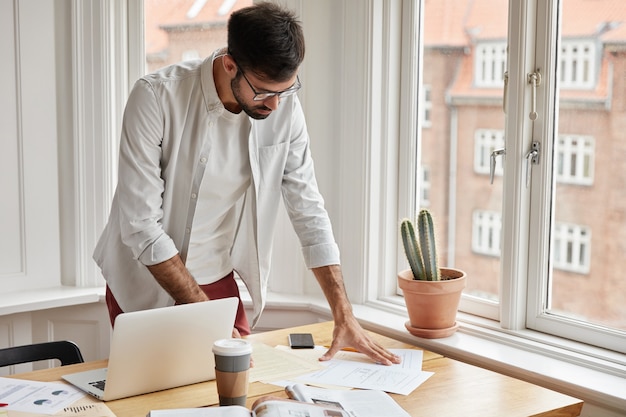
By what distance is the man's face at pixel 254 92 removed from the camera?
2.07 m

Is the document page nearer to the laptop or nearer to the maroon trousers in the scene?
the laptop

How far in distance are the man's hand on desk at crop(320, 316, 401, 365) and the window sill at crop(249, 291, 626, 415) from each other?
1.03 feet

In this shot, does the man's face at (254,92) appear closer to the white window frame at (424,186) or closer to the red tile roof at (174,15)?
the white window frame at (424,186)

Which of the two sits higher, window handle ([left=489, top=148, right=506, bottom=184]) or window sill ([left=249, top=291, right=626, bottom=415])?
window handle ([left=489, top=148, right=506, bottom=184])

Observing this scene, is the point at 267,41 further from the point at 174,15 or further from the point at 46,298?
the point at 46,298

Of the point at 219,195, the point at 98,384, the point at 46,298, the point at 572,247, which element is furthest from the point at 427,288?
the point at 46,298

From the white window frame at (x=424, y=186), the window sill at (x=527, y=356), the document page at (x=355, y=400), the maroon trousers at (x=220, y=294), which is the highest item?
the white window frame at (x=424, y=186)

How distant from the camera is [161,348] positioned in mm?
1861

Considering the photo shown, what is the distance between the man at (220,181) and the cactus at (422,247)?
27 cm

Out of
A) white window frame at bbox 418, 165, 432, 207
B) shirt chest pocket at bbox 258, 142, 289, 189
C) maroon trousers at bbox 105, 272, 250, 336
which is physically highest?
shirt chest pocket at bbox 258, 142, 289, 189

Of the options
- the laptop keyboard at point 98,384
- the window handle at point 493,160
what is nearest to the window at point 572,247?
the window handle at point 493,160

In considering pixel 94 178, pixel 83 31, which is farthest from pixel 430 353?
pixel 83 31

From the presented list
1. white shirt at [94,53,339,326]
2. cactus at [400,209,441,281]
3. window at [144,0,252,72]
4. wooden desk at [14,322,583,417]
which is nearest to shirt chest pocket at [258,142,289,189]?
white shirt at [94,53,339,326]

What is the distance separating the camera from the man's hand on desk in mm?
2207
